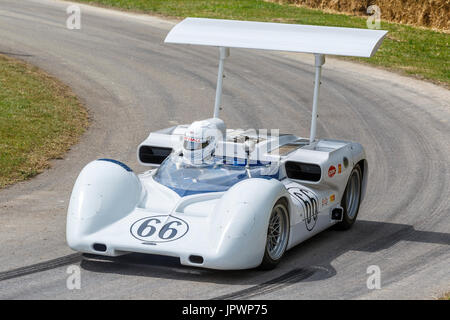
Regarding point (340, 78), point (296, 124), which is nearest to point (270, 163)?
point (296, 124)

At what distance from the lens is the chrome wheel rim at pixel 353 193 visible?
12179 millimetres

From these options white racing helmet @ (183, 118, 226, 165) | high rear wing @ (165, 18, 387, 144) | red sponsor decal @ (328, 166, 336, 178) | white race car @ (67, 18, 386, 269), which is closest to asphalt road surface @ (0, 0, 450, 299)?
white race car @ (67, 18, 386, 269)

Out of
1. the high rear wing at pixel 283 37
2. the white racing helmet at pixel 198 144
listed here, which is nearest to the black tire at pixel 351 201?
the high rear wing at pixel 283 37

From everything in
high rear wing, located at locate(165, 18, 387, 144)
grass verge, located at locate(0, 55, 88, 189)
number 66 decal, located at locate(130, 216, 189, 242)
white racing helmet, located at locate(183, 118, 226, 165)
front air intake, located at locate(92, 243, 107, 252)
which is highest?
high rear wing, located at locate(165, 18, 387, 144)

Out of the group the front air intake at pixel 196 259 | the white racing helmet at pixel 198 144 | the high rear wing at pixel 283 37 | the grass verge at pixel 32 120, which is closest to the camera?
the front air intake at pixel 196 259

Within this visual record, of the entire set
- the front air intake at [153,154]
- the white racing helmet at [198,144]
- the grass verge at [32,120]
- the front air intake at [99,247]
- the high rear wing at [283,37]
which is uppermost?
the high rear wing at [283,37]

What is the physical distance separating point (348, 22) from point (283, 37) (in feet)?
59.8

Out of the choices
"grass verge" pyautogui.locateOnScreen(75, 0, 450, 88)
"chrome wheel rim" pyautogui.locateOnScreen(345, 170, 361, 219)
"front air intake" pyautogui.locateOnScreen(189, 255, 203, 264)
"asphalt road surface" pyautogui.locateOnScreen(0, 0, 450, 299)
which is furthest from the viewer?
"grass verge" pyautogui.locateOnScreen(75, 0, 450, 88)

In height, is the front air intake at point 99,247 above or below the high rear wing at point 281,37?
below

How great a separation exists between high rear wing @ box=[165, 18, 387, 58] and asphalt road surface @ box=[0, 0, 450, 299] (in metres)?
2.46

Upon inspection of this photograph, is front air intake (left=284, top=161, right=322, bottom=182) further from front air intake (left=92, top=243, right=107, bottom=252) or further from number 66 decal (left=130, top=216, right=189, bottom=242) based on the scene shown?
front air intake (left=92, top=243, right=107, bottom=252)

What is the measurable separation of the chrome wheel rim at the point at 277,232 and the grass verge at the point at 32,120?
5308mm

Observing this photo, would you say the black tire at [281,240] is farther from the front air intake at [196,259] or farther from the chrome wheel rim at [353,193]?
the chrome wheel rim at [353,193]

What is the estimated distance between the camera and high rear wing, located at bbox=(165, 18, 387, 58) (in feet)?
36.6
